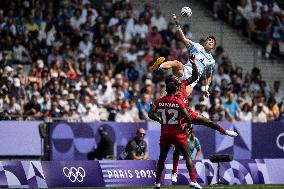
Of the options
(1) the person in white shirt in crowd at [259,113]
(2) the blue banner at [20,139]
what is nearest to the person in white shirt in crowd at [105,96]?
(2) the blue banner at [20,139]

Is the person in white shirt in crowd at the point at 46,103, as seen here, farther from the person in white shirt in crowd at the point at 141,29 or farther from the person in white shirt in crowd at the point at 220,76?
the person in white shirt in crowd at the point at 220,76

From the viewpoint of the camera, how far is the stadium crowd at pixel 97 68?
1335 inches

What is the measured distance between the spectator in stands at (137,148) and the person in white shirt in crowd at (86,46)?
24.2 ft

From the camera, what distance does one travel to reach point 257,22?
41875 millimetres

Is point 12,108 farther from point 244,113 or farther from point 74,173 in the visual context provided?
point 244,113

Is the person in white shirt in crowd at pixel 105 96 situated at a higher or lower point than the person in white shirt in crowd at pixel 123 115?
higher

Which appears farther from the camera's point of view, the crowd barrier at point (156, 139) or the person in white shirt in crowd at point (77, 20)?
the person in white shirt in crowd at point (77, 20)

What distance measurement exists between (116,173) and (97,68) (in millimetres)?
8607

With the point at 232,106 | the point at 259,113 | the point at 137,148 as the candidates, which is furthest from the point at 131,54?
the point at 137,148

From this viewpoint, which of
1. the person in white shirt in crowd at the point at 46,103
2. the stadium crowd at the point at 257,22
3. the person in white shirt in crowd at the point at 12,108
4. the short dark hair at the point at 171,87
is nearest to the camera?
the short dark hair at the point at 171,87

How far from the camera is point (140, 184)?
28391mm

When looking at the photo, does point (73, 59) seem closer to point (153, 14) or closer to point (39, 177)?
point (153, 14)

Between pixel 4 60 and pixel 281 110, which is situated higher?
pixel 4 60

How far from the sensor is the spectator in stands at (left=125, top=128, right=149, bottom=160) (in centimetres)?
3039
